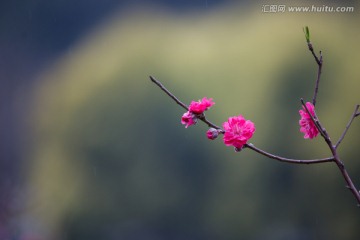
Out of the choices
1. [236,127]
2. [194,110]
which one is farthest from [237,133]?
[194,110]

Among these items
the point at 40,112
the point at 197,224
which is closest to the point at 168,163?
the point at 197,224

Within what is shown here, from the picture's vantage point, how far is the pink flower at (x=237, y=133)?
1396mm

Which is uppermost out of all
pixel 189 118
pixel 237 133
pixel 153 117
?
pixel 153 117

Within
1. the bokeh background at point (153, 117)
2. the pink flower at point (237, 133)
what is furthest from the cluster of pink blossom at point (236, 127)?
→ the bokeh background at point (153, 117)

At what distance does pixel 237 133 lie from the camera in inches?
55.6

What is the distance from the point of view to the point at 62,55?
2.97 meters

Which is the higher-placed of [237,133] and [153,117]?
[153,117]

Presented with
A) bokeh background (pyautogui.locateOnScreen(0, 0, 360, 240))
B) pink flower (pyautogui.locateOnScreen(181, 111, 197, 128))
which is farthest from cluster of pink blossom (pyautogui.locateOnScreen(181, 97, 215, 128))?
bokeh background (pyautogui.locateOnScreen(0, 0, 360, 240))

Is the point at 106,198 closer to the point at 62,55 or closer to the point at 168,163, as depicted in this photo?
the point at 168,163

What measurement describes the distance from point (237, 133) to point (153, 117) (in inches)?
62.0

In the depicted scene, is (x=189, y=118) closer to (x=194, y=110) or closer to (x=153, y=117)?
(x=194, y=110)

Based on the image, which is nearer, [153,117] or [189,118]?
[189,118]

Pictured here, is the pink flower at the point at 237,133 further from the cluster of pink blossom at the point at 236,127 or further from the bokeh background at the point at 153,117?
the bokeh background at the point at 153,117

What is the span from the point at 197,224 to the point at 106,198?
1.89 ft
